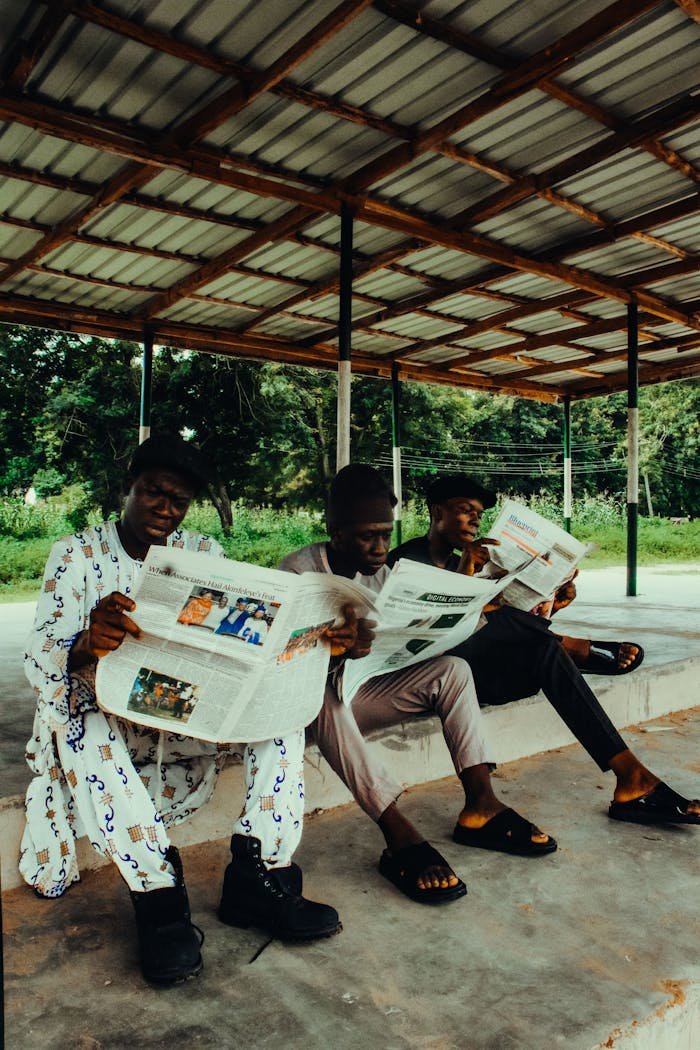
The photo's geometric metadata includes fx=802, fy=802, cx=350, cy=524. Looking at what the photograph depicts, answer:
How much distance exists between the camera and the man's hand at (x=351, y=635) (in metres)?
1.96

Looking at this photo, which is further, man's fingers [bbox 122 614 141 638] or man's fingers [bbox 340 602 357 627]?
man's fingers [bbox 340 602 357 627]

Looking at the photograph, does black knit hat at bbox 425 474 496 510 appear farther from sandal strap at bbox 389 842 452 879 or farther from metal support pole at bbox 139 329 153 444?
metal support pole at bbox 139 329 153 444

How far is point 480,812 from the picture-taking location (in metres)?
2.46

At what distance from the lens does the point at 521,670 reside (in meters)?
2.85

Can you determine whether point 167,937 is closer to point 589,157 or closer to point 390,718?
point 390,718

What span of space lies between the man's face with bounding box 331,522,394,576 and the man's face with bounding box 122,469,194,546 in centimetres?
49

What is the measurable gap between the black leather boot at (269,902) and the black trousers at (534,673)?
115 cm

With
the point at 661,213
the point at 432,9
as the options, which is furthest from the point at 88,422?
the point at 432,9

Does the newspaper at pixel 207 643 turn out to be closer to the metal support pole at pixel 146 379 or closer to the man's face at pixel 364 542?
the man's face at pixel 364 542

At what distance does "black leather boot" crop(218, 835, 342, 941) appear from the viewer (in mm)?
1896

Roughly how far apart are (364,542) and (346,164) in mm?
3450

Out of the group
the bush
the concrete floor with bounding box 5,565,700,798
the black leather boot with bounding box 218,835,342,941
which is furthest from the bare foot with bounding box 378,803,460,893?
the bush

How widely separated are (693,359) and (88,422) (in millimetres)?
12167

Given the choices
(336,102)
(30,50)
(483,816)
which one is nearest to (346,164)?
(336,102)
